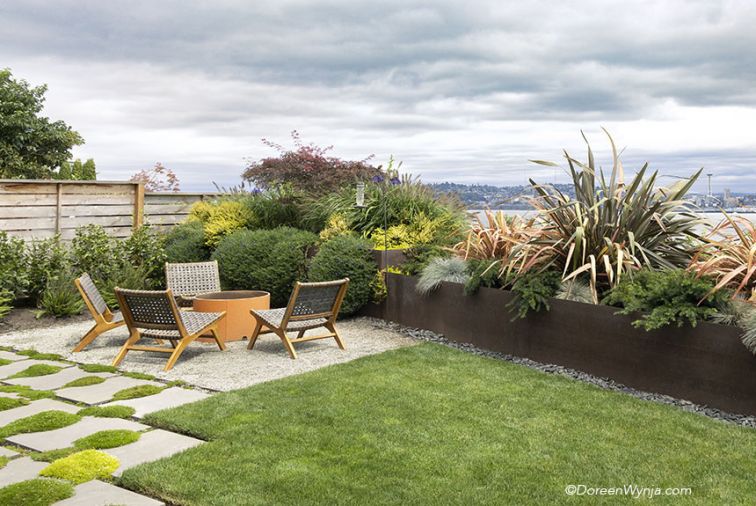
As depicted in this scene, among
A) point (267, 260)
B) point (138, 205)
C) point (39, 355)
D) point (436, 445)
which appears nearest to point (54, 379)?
point (39, 355)

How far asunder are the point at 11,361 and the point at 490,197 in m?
5.09

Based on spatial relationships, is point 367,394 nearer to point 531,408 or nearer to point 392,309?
point 531,408

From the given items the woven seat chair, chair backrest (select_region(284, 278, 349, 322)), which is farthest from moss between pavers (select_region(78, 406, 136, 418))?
the woven seat chair

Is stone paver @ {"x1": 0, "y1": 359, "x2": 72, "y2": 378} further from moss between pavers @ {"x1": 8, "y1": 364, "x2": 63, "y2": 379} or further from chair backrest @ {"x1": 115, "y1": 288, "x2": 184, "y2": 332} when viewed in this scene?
chair backrest @ {"x1": 115, "y1": 288, "x2": 184, "y2": 332}

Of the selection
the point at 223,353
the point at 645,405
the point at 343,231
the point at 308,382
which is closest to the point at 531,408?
the point at 645,405

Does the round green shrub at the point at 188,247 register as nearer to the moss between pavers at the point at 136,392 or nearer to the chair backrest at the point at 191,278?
the chair backrest at the point at 191,278

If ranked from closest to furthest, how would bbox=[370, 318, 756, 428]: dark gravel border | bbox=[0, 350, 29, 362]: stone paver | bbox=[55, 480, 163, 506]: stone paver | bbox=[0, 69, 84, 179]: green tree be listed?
bbox=[55, 480, 163, 506]: stone paver
bbox=[370, 318, 756, 428]: dark gravel border
bbox=[0, 350, 29, 362]: stone paver
bbox=[0, 69, 84, 179]: green tree

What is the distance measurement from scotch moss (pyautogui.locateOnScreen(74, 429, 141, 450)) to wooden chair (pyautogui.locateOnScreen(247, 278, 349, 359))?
227 centimetres

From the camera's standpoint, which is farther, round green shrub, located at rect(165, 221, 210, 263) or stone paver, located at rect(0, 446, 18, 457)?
round green shrub, located at rect(165, 221, 210, 263)

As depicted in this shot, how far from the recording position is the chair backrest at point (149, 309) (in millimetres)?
5785

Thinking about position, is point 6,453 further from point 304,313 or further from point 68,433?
point 304,313

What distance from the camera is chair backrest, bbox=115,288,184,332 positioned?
579 centimetres

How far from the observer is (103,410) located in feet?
15.1

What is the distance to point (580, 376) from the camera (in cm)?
578
